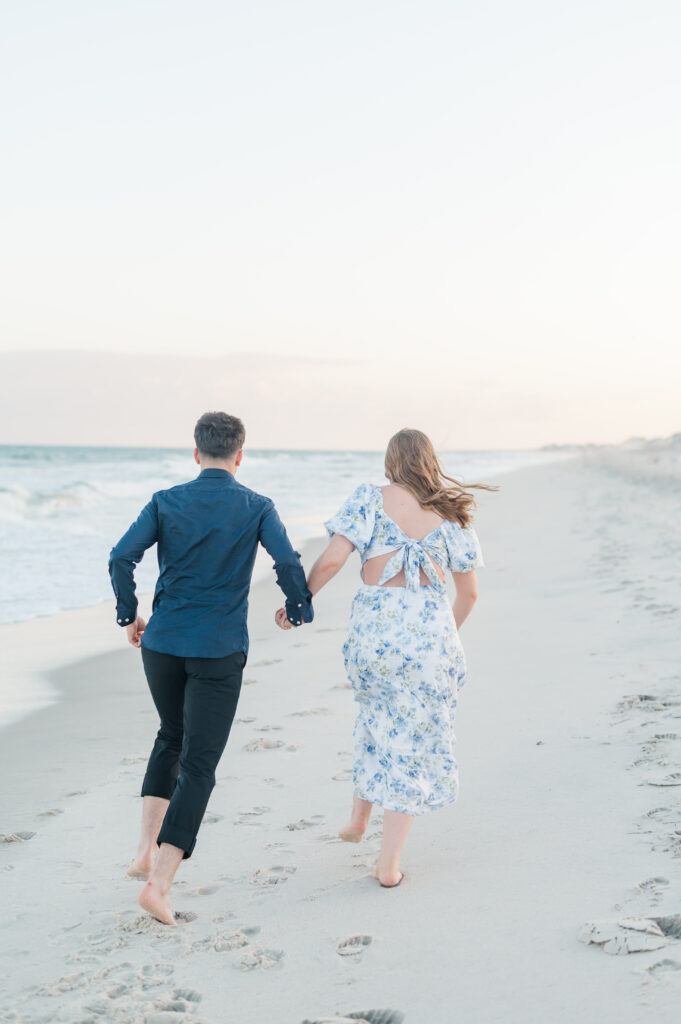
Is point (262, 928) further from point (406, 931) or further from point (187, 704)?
point (187, 704)

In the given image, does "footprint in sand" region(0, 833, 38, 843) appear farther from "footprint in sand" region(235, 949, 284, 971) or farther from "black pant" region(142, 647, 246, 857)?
"footprint in sand" region(235, 949, 284, 971)

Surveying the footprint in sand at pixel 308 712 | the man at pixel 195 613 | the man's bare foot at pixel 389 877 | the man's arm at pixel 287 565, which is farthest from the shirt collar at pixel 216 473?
the footprint in sand at pixel 308 712

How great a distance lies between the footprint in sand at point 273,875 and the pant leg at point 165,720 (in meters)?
0.46

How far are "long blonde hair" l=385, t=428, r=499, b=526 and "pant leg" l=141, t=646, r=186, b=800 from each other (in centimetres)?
107

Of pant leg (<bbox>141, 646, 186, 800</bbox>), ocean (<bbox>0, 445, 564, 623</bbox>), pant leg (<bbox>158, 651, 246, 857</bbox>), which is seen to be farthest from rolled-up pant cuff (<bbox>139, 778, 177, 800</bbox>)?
ocean (<bbox>0, 445, 564, 623</bbox>)

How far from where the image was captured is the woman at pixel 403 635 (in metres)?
3.34

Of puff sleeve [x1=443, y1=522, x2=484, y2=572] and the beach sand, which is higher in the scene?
puff sleeve [x1=443, y1=522, x2=484, y2=572]

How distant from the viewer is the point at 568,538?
13.7 meters

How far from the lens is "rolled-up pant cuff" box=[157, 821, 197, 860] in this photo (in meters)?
3.15

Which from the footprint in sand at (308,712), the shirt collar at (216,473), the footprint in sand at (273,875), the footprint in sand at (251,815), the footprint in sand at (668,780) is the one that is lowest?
the footprint in sand at (308,712)

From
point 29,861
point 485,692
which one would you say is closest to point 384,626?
point 29,861

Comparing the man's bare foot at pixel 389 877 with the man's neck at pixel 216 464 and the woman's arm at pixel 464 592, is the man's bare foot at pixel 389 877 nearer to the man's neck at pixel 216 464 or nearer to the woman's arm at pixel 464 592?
the woman's arm at pixel 464 592

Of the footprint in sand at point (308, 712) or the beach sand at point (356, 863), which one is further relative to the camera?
the footprint in sand at point (308, 712)

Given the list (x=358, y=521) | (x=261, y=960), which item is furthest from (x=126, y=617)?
(x=261, y=960)
